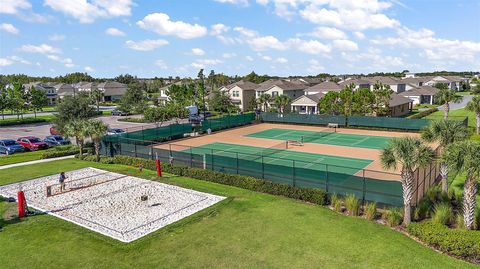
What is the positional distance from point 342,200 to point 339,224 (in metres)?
2.91

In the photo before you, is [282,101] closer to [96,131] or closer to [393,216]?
[96,131]

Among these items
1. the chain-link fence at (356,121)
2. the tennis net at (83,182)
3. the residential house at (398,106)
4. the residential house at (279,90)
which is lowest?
the tennis net at (83,182)

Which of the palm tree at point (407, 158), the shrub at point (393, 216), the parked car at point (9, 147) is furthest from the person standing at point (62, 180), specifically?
the shrub at point (393, 216)

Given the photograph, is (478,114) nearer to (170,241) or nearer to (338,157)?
(338,157)

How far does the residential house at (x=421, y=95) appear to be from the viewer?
8636cm

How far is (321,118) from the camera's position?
55.9 meters

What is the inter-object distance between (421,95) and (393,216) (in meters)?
80.5

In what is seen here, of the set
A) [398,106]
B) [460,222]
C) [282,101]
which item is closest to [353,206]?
[460,222]

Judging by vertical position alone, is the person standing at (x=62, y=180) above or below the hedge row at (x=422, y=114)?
below

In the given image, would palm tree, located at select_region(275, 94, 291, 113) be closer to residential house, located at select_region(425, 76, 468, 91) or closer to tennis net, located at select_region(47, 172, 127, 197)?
tennis net, located at select_region(47, 172, 127, 197)

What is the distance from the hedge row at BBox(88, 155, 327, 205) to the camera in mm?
21219

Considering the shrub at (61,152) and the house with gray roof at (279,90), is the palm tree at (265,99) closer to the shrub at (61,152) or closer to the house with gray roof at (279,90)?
the house with gray roof at (279,90)

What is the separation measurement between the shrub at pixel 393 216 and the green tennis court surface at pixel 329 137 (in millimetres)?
22208

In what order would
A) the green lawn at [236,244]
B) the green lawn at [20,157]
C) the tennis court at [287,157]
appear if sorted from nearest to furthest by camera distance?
the green lawn at [236,244], the tennis court at [287,157], the green lawn at [20,157]
